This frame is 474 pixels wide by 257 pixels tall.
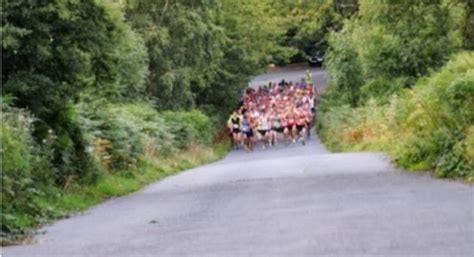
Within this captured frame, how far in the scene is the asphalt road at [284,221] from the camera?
1088 cm

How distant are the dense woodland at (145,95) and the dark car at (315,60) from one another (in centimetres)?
5366

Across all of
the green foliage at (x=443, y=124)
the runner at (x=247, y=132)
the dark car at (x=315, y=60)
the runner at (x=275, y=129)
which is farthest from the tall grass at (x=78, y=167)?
the dark car at (x=315, y=60)

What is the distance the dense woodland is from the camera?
18.6m

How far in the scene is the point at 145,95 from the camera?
4509cm

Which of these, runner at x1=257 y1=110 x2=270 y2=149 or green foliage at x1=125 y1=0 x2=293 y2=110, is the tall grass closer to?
green foliage at x1=125 y1=0 x2=293 y2=110

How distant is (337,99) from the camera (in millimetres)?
55219

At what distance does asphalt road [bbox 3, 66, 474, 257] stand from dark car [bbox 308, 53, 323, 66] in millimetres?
79982

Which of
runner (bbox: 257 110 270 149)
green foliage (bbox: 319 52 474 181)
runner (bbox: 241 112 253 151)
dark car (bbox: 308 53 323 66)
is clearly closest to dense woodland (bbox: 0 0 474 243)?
green foliage (bbox: 319 52 474 181)

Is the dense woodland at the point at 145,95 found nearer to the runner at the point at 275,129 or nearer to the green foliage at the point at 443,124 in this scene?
the green foliage at the point at 443,124

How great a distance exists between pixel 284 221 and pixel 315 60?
90041 mm

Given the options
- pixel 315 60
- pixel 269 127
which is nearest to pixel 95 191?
pixel 269 127

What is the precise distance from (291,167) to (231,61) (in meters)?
36.0

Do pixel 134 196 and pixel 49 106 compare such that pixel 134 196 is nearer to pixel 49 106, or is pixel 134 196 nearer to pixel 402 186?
pixel 49 106

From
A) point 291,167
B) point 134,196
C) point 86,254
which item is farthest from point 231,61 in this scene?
point 86,254
